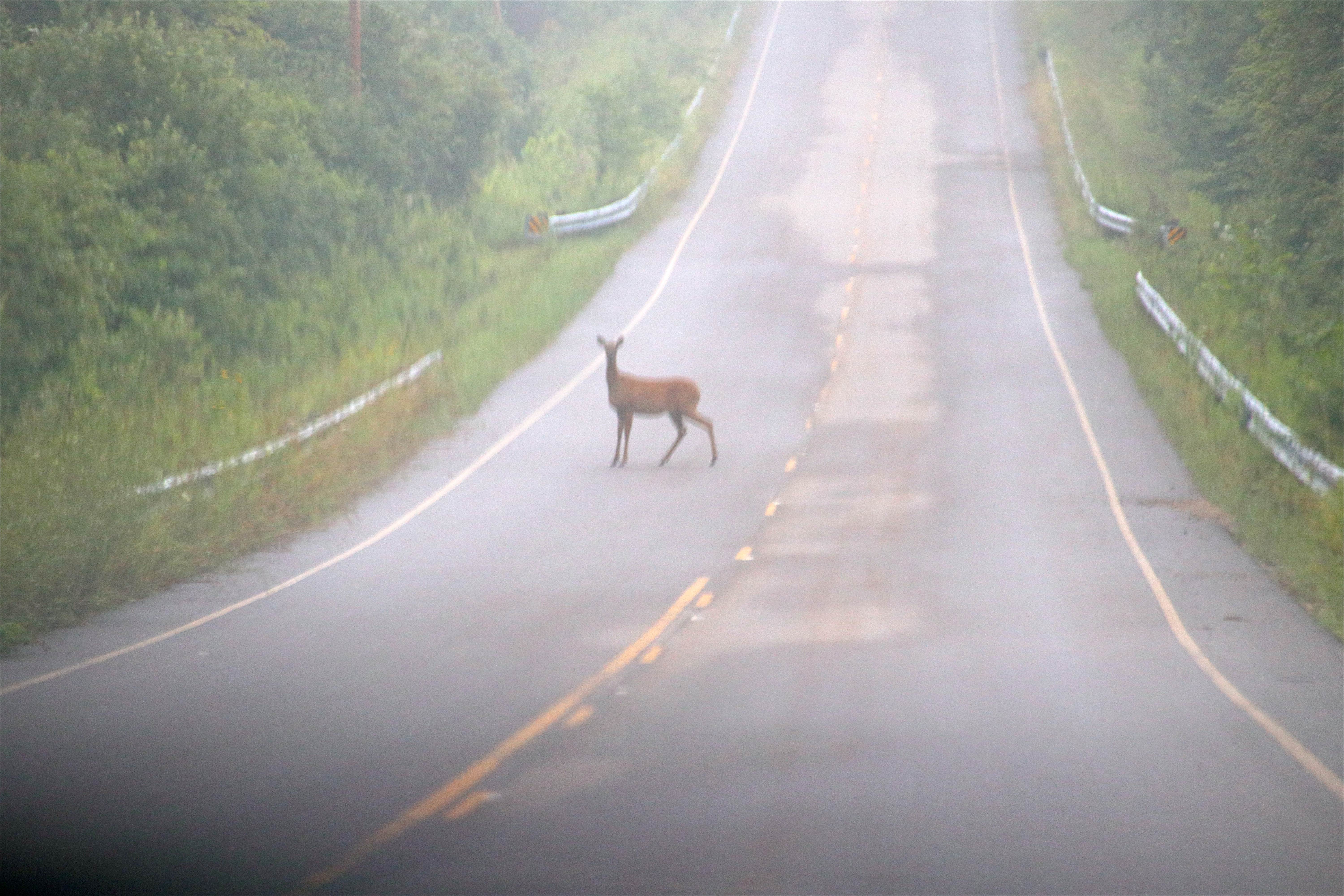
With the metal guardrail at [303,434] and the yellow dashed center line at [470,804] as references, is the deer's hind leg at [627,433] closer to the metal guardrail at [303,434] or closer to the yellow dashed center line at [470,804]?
the metal guardrail at [303,434]

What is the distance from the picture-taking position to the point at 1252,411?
20.2 metres

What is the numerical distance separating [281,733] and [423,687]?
4.76 feet

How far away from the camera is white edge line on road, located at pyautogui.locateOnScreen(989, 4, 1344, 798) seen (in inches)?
356

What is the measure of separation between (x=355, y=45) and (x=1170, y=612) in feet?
102

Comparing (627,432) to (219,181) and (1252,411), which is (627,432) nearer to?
(1252,411)

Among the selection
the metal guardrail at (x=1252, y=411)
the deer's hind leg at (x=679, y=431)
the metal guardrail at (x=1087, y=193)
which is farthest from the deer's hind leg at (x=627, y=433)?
the metal guardrail at (x=1087, y=193)

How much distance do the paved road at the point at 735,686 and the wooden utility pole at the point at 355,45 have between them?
16.1 metres

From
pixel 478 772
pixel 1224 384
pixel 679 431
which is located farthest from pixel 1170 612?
pixel 1224 384

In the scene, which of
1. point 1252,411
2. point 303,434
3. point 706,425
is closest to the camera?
point 303,434

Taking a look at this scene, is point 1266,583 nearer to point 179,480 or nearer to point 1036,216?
point 179,480

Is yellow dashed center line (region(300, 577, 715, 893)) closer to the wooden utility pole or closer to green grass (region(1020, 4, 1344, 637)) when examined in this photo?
green grass (region(1020, 4, 1344, 637))

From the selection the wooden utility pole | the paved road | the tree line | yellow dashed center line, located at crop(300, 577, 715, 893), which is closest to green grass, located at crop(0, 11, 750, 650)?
the paved road

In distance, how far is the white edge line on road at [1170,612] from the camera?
9047 millimetres

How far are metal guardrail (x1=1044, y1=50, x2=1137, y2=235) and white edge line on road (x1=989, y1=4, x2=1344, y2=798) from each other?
4.07m
